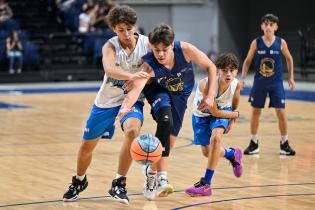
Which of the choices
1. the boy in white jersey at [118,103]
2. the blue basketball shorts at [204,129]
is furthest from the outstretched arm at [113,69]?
the blue basketball shorts at [204,129]

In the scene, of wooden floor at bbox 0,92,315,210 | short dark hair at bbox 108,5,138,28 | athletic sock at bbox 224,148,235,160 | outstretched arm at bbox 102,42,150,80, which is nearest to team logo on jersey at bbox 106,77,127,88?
outstretched arm at bbox 102,42,150,80

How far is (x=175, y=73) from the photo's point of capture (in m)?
7.00

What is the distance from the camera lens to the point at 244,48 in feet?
94.5

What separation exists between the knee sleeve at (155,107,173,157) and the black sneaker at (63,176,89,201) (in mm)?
877

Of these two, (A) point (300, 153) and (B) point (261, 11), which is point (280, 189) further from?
(B) point (261, 11)

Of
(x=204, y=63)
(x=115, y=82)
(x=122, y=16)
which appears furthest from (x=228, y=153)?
(x=122, y=16)

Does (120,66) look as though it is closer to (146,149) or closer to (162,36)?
(162,36)

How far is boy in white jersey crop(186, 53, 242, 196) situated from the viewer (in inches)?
302

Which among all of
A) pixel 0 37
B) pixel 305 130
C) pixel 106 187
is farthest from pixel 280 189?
pixel 0 37

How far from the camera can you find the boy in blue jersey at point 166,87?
670cm

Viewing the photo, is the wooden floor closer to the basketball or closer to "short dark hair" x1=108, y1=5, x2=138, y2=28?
the basketball

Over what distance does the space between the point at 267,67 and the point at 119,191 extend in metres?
4.18

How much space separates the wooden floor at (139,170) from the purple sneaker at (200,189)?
0.24 ft

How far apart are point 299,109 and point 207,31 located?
508 inches
